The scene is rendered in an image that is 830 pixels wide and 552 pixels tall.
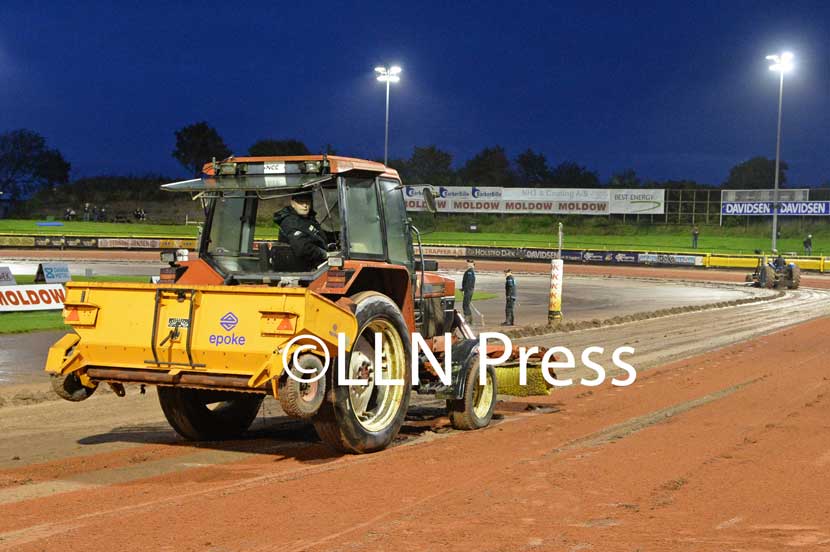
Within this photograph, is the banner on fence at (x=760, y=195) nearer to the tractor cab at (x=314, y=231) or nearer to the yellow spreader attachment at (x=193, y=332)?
the tractor cab at (x=314, y=231)

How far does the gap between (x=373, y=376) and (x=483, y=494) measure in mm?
1544

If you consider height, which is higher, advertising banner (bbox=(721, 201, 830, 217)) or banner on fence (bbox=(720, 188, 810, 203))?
banner on fence (bbox=(720, 188, 810, 203))

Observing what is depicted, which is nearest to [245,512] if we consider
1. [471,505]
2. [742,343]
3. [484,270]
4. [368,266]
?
[471,505]

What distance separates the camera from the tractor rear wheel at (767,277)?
138ft

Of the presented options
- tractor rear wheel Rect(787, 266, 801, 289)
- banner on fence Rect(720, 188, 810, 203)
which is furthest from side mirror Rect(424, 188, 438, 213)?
banner on fence Rect(720, 188, 810, 203)

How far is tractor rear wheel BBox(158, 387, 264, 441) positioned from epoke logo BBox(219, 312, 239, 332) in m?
1.58

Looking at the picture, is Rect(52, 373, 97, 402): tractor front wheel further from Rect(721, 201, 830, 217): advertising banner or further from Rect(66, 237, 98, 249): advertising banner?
Rect(721, 201, 830, 217): advertising banner

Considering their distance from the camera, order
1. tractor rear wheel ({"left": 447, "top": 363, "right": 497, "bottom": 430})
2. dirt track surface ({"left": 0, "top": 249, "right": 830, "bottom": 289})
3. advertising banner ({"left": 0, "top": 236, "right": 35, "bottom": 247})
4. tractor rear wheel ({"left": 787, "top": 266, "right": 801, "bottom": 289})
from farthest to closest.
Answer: advertising banner ({"left": 0, "top": 236, "right": 35, "bottom": 247})
dirt track surface ({"left": 0, "top": 249, "right": 830, "bottom": 289})
tractor rear wheel ({"left": 787, "top": 266, "right": 801, "bottom": 289})
tractor rear wheel ({"left": 447, "top": 363, "right": 497, "bottom": 430})

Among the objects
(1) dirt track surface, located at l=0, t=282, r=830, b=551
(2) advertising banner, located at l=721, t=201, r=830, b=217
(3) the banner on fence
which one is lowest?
(1) dirt track surface, located at l=0, t=282, r=830, b=551

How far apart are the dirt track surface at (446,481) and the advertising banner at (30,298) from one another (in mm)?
12240

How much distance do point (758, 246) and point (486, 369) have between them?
186 ft

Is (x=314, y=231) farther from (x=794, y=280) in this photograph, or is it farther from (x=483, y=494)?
(x=794, y=280)

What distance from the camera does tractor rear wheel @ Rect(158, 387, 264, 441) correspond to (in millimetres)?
8844

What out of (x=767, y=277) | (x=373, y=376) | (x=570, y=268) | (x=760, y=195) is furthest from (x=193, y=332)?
(x=760, y=195)
